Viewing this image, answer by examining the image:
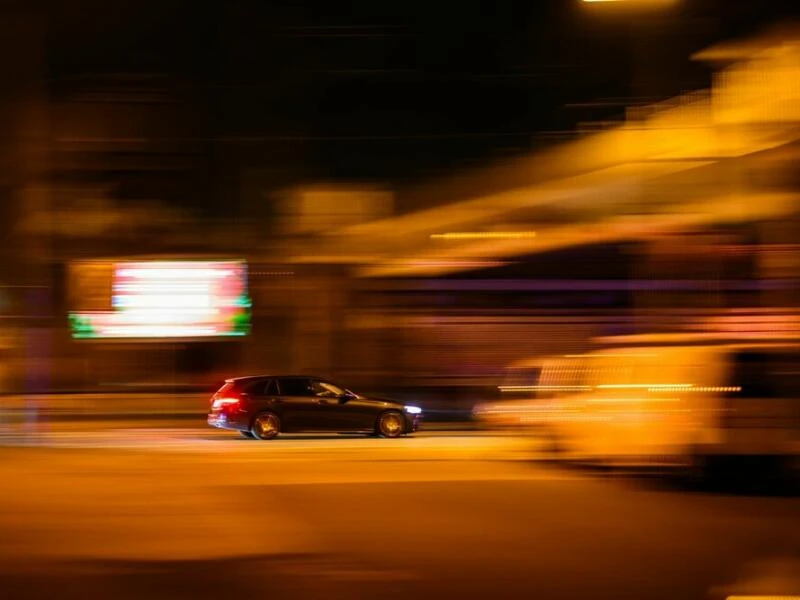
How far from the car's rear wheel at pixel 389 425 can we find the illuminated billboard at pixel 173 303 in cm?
951

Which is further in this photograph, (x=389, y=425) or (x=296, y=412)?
(x=389, y=425)

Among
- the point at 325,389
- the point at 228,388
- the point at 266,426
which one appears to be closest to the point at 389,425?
the point at 325,389

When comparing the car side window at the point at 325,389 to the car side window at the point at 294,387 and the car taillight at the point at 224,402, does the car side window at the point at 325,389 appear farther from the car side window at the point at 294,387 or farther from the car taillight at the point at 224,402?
the car taillight at the point at 224,402

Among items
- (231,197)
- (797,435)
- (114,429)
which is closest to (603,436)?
(797,435)

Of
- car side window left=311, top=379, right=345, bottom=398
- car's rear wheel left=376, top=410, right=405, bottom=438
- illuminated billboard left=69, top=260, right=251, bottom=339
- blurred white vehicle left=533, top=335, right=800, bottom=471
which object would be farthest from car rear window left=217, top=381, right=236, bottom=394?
blurred white vehicle left=533, top=335, right=800, bottom=471

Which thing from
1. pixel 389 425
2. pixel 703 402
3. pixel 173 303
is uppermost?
pixel 173 303

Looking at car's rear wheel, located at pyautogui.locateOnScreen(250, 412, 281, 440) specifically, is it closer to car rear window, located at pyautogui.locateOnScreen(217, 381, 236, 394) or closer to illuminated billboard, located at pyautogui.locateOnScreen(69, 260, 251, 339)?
car rear window, located at pyautogui.locateOnScreen(217, 381, 236, 394)

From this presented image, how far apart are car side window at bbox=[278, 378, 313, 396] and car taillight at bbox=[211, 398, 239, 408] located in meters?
0.81

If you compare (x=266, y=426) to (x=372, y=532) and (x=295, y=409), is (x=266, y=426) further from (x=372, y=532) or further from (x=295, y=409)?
(x=372, y=532)

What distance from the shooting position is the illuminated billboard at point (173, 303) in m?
29.8

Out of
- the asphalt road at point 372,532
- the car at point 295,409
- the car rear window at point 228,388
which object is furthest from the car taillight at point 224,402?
the asphalt road at point 372,532

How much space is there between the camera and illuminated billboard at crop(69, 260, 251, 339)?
29766 mm

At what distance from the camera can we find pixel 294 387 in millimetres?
20984

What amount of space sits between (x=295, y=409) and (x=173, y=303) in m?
10.7
